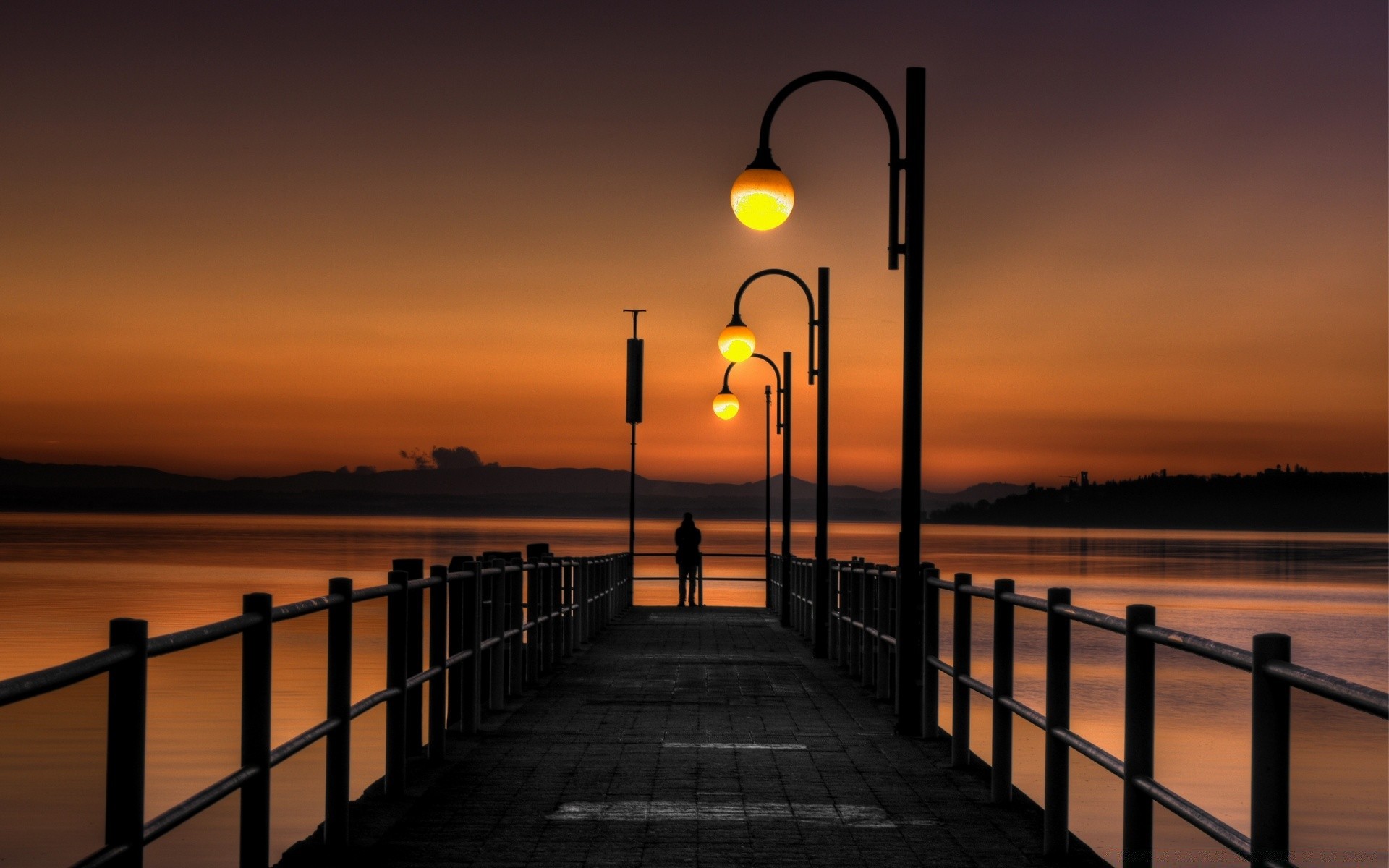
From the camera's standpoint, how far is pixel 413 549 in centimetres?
11581

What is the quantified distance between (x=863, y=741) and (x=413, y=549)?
10760 centimetres

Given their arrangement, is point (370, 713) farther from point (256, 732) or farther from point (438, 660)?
point (256, 732)

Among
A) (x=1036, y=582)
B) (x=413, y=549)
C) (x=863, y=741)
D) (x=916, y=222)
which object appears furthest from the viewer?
(x=413, y=549)

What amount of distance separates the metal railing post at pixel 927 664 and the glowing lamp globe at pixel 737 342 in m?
11.4

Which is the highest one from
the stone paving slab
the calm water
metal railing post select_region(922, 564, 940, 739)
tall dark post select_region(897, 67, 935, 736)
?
tall dark post select_region(897, 67, 935, 736)

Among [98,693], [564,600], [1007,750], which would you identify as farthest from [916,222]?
[98,693]

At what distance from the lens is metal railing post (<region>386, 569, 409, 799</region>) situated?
27.2ft

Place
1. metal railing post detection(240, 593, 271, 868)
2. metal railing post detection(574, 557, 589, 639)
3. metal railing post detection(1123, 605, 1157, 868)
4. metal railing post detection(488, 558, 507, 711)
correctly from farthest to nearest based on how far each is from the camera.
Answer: metal railing post detection(574, 557, 589, 639) → metal railing post detection(488, 558, 507, 711) → metal railing post detection(1123, 605, 1157, 868) → metal railing post detection(240, 593, 271, 868)

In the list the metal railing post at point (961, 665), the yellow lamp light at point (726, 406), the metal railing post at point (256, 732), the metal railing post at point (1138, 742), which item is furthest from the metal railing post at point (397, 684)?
the yellow lamp light at point (726, 406)

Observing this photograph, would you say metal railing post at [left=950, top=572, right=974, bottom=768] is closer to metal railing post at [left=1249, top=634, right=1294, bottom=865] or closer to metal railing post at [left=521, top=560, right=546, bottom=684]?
metal railing post at [left=1249, top=634, right=1294, bottom=865]

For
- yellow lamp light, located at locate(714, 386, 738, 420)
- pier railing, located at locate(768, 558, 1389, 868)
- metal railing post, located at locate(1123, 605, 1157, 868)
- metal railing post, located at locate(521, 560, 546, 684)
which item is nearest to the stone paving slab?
pier railing, located at locate(768, 558, 1389, 868)

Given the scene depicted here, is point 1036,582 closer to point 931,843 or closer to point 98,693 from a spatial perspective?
point 98,693

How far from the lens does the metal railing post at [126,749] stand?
437 centimetres

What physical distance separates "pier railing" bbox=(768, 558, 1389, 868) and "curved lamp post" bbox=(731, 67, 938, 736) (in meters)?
0.11
